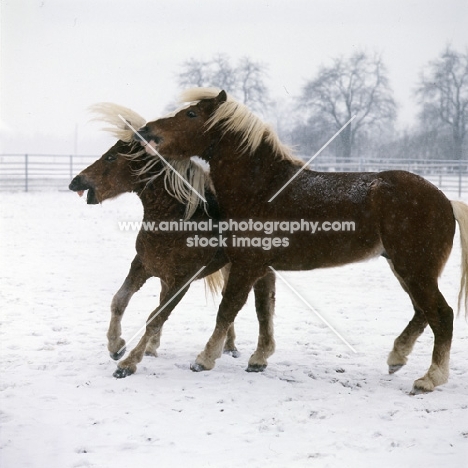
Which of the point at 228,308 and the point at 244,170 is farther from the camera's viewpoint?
the point at 244,170

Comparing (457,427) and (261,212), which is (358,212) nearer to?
(261,212)

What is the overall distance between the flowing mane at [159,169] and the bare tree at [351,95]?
529 centimetres

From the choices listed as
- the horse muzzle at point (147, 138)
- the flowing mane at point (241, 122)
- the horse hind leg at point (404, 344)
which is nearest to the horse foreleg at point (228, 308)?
the flowing mane at point (241, 122)

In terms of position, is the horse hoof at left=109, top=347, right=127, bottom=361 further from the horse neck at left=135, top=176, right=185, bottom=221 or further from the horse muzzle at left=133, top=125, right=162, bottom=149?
the horse muzzle at left=133, top=125, right=162, bottom=149

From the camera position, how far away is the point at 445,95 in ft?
26.6

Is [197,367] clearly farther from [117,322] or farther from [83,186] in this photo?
[83,186]

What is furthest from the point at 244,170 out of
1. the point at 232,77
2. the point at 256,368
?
the point at 232,77

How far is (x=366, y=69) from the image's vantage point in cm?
1066

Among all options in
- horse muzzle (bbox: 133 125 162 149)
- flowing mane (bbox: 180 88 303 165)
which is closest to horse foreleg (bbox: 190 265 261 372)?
flowing mane (bbox: 180 88 303 165)

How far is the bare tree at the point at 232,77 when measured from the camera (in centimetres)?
891

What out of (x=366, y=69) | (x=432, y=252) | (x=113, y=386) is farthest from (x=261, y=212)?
(x=366, y=69)

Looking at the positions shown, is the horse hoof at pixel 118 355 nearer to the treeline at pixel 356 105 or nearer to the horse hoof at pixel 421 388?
the horse hoof at pixel 421 388

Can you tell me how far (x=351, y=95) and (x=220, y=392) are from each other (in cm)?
Result: 729

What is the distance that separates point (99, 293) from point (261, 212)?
3.34 metres
